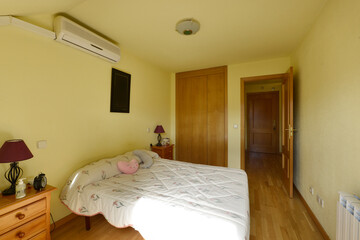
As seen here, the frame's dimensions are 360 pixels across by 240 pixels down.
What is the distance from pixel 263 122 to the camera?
5773 millimetres

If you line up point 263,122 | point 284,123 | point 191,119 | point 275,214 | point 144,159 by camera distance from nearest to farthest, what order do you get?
1. point 275,214
2. point 144,159
3. point 284,123
4. point 191,119
5. point 263,122

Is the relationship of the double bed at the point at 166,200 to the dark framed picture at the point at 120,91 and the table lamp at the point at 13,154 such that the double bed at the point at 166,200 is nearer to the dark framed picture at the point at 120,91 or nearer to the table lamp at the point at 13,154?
the table lamp at the point at 13,154

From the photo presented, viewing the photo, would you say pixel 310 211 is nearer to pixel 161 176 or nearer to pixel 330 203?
pixel 330 203

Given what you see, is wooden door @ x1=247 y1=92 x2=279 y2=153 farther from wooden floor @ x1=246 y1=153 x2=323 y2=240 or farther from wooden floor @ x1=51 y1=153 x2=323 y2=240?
wooden floor @ x1=51 y1=153 x2=323 y2=240

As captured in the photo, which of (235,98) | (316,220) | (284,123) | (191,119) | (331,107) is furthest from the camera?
(191,119)

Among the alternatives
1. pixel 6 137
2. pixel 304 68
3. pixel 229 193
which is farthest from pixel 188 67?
pixel 6 137

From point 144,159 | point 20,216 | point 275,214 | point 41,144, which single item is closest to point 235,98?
point 275,214

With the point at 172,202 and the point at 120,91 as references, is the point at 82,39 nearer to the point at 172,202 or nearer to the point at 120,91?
the point at 120,91

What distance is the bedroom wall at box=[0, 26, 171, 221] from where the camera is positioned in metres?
1.52

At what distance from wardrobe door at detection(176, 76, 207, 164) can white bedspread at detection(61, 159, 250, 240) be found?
1.85 m

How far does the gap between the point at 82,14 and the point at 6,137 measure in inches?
61.1

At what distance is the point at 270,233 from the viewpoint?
1729mm

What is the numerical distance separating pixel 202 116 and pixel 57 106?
115 inches

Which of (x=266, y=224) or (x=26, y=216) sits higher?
(x=26, y=216)
